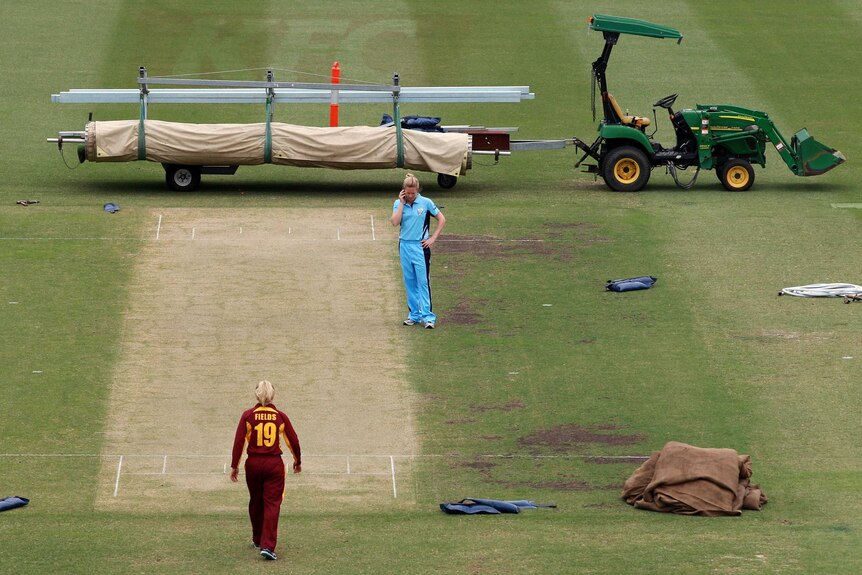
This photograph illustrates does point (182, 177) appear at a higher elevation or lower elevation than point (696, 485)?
higher

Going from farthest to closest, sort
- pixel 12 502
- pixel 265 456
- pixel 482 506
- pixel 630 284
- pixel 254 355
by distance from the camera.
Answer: pixel 630 284 → pixel 254 355 → pixel 482 506 → pixel 12 502 → pixel 265 456

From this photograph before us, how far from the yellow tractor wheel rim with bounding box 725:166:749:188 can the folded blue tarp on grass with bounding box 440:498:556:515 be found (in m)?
12.3

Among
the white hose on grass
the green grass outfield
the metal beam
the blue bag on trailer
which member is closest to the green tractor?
the green grass outfield

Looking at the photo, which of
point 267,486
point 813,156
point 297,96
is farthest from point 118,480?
point 813,156

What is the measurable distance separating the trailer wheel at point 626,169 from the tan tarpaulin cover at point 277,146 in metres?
2.48

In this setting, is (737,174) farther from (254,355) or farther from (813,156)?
(254,355)

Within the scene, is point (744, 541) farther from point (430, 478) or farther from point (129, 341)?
point (129, 341)

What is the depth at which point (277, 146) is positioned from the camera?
84.3 ft

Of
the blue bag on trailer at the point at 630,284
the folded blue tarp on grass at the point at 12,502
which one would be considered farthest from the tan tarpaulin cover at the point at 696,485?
the blue bag on trailer at the point at 630,284

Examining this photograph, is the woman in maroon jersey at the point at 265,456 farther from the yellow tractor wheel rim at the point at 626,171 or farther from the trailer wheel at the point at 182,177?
the yellow tractor wheel rim at the point at 626,171

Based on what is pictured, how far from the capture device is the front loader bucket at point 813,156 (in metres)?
26.6

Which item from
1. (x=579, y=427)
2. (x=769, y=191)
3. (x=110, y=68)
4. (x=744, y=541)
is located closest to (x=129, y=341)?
(x=579, y=427)

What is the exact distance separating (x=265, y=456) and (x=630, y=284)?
374 inches

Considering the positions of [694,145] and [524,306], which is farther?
[694,145]
